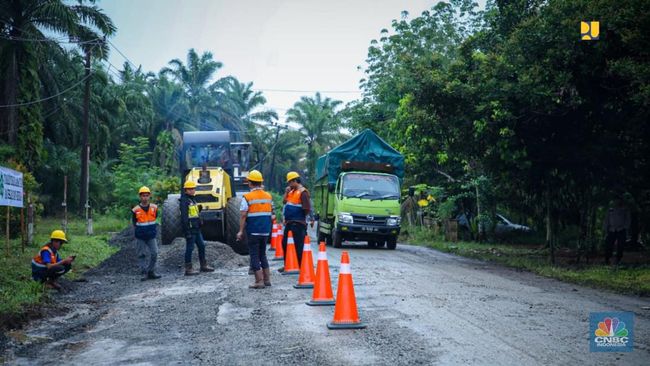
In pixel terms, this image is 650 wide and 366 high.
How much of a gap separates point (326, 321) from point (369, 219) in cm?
1475

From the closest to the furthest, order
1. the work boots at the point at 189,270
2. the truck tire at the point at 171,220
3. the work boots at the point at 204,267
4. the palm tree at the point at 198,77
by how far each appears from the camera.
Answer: the work boots at the point at 189,270 < the work boots at the point at 204,267 < the truck tire at the point at 171,220 < the palm tree at the point at 198,77

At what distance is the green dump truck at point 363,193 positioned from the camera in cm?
2352

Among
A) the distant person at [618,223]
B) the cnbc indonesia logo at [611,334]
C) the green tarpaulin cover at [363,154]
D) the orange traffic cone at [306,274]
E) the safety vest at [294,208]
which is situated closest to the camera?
the cnbc indonesia logo at [611,334]

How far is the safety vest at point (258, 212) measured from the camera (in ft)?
40.3

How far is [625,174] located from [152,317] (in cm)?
1370

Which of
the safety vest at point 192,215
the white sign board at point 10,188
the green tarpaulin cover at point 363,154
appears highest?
the green tarpaulin cover at point 363,154

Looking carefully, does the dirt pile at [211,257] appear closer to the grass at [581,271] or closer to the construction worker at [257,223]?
the construction worker at [257,223]

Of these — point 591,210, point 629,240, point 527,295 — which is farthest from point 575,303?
point 629,240

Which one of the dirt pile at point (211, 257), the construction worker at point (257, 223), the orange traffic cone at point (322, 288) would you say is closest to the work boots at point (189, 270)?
the dirt pile at point (211, 257)

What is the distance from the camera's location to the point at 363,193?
23.9m

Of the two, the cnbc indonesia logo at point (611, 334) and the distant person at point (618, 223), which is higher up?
the distant person at point (618, 223)

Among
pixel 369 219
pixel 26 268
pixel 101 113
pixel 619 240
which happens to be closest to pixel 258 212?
pixel 26 268

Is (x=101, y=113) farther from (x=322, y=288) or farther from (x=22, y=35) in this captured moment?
(x=322, y=288)

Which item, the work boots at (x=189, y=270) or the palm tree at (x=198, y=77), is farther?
the palm tree at (x=198, y=77)
